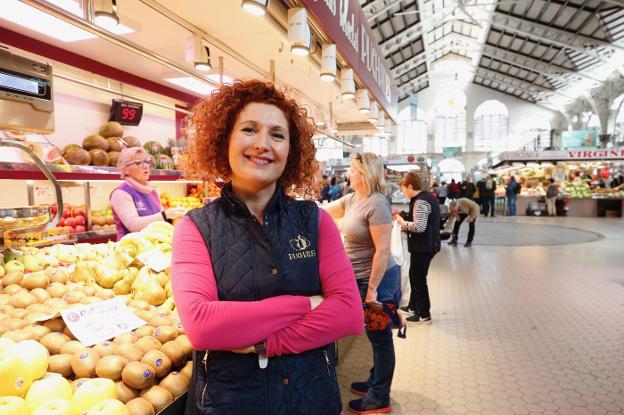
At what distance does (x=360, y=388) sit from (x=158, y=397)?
1.94 m

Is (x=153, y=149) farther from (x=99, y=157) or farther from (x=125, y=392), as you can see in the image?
(x=125, y=392)

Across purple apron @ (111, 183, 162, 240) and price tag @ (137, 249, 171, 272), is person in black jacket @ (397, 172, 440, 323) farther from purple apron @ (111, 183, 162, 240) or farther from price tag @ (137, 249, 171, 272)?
price tag @ (137, 249, 171, 272)

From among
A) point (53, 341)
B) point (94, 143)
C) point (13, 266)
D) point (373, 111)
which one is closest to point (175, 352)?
point (53, 341)

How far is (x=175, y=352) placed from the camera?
152 centimetres

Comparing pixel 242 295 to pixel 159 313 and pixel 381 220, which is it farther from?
pixel 381 220

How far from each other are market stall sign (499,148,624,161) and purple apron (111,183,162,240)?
1856 centimetres

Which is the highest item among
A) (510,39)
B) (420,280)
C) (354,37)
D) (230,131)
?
(510,39)

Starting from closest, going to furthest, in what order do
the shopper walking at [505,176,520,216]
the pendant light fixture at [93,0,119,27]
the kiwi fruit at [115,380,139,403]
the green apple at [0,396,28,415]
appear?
the green apple at [0,396,28,415], the kiwi fruit at [115,380,139,403], the pendant light fixture at [93,0,119,27], the shopper walking at [505,176,520,216]

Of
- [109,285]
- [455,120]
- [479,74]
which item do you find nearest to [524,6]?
[479,74]

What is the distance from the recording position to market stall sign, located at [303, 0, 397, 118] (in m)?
3.64

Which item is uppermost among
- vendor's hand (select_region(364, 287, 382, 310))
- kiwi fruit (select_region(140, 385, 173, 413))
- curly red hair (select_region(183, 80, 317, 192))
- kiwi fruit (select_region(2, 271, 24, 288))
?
curly red hair (select_region(183, 80, 317, 192))

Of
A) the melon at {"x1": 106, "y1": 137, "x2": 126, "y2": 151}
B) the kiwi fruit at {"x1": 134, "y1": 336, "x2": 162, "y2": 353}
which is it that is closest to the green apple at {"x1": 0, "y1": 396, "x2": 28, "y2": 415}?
the kiwi fruit at {"x1": 134, "y1": 336, "x2": 162, "y2": 353}

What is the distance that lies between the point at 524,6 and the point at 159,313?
62.2 feet

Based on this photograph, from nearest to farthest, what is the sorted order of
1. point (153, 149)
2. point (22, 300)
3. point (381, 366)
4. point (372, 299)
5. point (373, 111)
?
1. point (22, 300)
2. point (381, 366)
3. point (372, 299)
4. point (153, 149)
5. point (373, 111)
